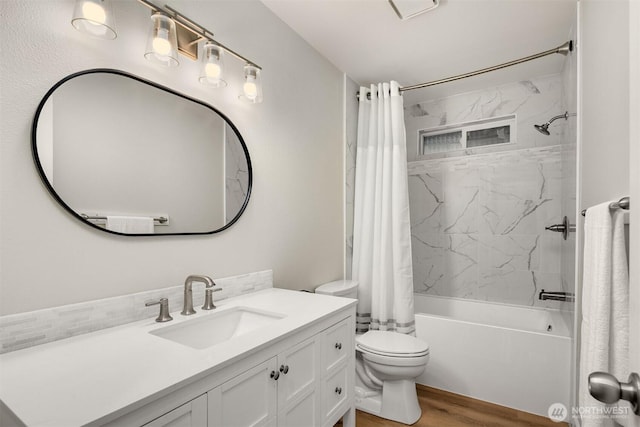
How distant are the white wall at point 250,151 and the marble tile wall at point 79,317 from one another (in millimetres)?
32

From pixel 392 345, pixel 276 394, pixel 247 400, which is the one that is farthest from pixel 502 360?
pixel 247 400

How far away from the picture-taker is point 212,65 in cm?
146

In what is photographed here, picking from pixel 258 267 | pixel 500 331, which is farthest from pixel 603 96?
pixel 258 267

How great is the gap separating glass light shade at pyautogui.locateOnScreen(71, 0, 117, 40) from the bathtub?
2503 mm

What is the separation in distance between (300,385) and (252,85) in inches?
55.2

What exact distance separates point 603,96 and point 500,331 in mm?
1555

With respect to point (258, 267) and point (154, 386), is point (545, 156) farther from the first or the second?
point (154, 386)

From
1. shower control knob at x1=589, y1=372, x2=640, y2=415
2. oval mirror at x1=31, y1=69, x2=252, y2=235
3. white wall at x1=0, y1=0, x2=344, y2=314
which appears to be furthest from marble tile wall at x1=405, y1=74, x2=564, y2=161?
shower control knob at x1=589, y1=372, x2=640, y2=415

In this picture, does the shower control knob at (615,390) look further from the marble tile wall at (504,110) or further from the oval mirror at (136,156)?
the marble tile wall at (504,110)

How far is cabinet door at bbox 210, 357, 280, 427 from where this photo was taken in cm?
91

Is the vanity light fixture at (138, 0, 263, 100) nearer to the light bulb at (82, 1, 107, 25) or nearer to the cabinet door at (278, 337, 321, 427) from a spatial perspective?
the light bulb at (82, 1, 107, 25)

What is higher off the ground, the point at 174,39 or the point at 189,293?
the point at 174,39

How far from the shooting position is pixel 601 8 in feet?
4.58

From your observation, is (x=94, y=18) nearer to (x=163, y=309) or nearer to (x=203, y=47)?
(x=203, y=47)
